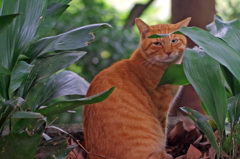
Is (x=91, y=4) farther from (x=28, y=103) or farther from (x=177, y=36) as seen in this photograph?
(x=28, y=103)

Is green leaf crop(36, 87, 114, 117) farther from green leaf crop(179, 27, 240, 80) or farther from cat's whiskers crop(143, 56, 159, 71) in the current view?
cat's whiskers crop(143, 56, 159, 71)

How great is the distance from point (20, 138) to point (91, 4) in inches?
120

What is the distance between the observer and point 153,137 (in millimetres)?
1615

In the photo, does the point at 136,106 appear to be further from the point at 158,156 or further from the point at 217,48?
the point at 217,48

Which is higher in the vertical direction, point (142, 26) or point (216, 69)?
point (142, 26)

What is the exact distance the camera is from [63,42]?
4.24ft

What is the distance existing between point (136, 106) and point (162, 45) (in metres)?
0.40

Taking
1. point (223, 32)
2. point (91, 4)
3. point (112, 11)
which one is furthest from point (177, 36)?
point (91, 4)

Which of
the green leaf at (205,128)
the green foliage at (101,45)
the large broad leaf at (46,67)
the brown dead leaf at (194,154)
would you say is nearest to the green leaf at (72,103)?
the large broad leaf at (46,67)

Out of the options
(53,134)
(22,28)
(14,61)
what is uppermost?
(22,28)

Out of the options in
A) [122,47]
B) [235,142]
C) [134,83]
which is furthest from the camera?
[122,47]

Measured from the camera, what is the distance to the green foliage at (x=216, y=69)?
45.1 inches

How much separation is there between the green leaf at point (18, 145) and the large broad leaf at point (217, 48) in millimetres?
511

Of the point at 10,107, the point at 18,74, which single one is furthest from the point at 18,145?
the point at 18,74
